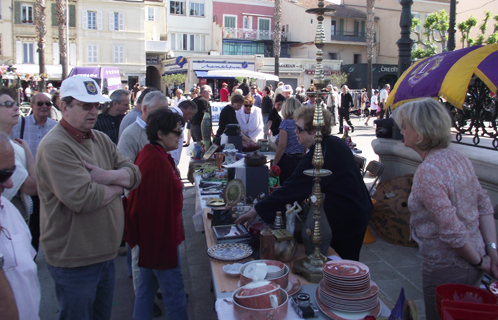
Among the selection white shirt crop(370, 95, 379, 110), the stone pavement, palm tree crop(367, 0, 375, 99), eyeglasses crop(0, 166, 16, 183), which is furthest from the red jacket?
palm tree crop(367, 0, 375, 99)

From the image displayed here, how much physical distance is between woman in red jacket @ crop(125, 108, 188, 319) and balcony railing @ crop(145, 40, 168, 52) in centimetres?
3464

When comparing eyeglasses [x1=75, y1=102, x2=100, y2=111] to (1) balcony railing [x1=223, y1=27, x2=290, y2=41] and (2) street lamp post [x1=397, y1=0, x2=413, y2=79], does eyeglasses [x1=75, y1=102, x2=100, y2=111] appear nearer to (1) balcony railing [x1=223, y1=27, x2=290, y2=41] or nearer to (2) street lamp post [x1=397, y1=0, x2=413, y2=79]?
(2) street lamp post [x1=397, y1=0, x2=413, y2=79]

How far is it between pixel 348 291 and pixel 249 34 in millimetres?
38958

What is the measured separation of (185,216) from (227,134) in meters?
1.49

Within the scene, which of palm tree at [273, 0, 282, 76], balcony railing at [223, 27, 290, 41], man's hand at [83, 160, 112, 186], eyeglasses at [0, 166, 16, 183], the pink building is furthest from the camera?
the pink building

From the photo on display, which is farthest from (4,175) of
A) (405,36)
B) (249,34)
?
(249,34)

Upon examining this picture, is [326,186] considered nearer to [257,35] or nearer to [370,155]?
[370,155]

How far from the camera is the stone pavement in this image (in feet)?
11.3

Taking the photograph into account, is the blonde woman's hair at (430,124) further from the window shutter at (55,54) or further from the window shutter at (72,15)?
the window shutter at (72,15)

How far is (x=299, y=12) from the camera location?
123ft

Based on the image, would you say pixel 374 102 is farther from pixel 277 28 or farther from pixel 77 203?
pixel 77 203

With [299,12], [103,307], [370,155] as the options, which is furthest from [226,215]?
[299,12]

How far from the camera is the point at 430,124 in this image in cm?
196

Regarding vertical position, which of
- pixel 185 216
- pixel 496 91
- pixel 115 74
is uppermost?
pixel 115 74
